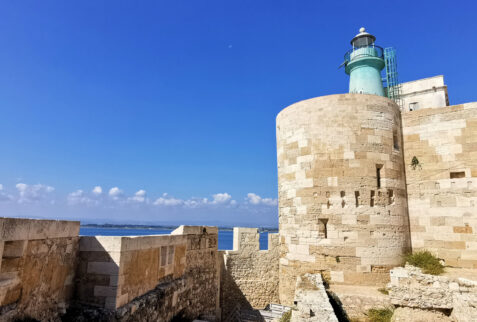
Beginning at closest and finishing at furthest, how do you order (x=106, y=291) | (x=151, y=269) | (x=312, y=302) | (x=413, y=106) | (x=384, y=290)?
(x=106, y=291) → (x=151, y=269) → (x=312, y=302) → (x=384, y=290) → (x=413, y=106)

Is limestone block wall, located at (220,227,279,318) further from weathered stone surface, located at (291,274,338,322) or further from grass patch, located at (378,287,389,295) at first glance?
grass patch, located at (378,287,389,295)

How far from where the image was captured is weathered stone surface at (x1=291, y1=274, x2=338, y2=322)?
16.2 ft

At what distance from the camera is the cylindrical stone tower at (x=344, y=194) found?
7.58 metres

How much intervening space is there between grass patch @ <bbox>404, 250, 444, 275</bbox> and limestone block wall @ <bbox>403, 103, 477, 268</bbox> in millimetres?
231

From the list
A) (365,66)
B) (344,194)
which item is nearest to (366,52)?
(365,66)

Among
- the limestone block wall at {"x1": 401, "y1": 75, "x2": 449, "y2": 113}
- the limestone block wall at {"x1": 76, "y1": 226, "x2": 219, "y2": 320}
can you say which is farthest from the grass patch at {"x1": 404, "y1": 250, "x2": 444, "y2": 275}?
the limestone block wall at {"x1": 401, "y1": 75, "x2": 449, "y2": 113}

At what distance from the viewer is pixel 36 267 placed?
351cm

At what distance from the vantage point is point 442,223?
26.1 feet

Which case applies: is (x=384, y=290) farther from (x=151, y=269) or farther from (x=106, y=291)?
(x=106, y=291)

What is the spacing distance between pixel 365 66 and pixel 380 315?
11609 millimetres

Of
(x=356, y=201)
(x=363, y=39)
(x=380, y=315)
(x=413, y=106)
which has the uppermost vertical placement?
(x=363, y=39)

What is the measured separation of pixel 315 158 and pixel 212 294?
16.1 feet

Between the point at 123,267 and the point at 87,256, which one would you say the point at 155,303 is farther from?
the point at 87,256

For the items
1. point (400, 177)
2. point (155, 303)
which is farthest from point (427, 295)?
point (155, 303)
